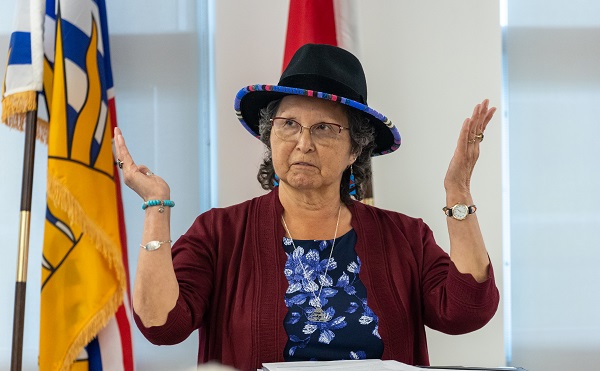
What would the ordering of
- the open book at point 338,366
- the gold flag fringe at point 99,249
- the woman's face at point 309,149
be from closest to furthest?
1. the open book at point 338,366
2. the woman's face at point 309,149
3. the gold flag fringe at point 99,249

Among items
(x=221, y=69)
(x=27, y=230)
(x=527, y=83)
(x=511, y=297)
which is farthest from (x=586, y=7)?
(x=27, y=230)

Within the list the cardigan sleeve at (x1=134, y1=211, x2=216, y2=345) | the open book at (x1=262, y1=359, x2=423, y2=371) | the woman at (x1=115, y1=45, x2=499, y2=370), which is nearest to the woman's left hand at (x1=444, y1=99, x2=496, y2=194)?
the woman at (x1=115, y1=45, x2=499, y2=370)

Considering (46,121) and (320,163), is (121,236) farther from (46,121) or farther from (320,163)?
(320,163)

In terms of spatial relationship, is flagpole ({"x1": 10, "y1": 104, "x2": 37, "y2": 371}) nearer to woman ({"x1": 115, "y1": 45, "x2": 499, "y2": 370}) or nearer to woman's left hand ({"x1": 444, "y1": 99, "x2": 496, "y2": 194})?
woman ({"x1": 115, "y1": 45, "x2": 499, "y2": 370})

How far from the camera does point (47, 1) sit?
2.49 meters

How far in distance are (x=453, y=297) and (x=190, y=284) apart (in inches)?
25.5

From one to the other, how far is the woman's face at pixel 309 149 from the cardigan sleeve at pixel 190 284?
10.2 inches

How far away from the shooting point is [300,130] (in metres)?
2.03

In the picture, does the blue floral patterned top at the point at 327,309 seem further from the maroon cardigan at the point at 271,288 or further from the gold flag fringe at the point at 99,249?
the gold flag fringe at the point at 99,249

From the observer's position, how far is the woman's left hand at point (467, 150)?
182 centimetres

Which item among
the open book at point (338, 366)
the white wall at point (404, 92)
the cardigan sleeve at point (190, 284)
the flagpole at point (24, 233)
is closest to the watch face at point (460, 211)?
the open book at point (338, 366)

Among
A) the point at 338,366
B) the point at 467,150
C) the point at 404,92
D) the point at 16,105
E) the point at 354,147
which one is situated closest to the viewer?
the point at 338,366


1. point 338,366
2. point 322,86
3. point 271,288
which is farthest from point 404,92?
point 338,366

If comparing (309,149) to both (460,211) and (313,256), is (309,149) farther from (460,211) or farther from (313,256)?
(460,211)
